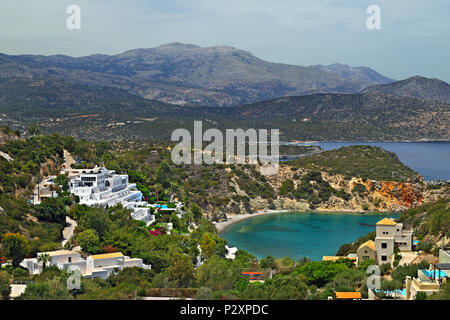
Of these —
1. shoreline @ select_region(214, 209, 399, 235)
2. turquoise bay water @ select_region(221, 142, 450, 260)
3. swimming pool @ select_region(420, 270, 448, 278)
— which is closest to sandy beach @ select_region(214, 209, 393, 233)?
shoreline @ select_region(214, 209, 399, 235)

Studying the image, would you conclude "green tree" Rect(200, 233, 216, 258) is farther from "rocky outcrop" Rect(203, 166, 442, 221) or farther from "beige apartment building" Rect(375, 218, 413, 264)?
"rocky outcrop" Rect(203, 166, 442, 221)

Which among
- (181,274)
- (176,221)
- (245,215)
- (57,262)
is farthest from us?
(245,215)

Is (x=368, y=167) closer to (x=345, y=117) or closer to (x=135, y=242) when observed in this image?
(x=135, y=242)

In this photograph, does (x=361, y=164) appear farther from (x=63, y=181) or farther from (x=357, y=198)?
(x=63, y=181)

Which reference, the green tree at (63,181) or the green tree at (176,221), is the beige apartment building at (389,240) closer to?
the green tree at (176,221)

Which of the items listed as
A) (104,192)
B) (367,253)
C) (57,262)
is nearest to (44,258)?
(57,262)
